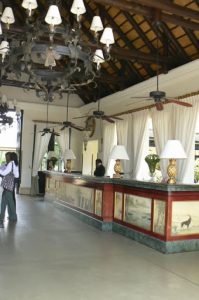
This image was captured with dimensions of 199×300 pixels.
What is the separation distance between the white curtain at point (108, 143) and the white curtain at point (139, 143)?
136 centimetres

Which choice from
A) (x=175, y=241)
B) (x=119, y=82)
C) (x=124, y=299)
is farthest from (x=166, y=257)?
(x=119, y=82)

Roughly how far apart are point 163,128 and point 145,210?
11.7 ft

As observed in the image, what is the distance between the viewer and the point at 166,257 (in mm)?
4812

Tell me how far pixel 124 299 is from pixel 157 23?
4.55 metres

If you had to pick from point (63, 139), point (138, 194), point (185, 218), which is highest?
point (63, 139)

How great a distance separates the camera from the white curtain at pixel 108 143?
37.9 feet

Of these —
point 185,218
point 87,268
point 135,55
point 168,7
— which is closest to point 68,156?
point 135,55

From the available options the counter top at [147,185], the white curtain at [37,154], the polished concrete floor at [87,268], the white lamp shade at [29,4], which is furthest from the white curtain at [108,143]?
the white lamp shade at [29,4]

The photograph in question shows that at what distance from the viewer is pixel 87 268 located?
13.7 ft

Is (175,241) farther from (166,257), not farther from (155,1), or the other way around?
(155,1)

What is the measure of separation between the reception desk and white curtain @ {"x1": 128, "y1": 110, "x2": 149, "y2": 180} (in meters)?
2.59

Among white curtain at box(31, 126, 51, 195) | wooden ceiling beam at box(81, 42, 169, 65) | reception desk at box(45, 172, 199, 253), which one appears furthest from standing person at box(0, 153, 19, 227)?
white curtain at box(31, 126, 51, 195)

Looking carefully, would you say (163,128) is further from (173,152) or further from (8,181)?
(8,181)

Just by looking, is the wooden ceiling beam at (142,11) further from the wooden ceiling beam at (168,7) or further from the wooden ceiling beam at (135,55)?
the wooden ceiling beam at (135,55)
